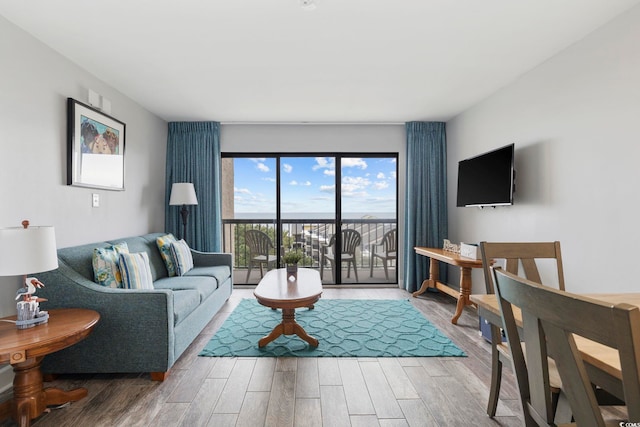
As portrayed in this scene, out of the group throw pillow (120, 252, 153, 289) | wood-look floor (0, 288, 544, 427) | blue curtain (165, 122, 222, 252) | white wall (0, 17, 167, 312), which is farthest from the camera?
blue curtain (165, 122, 222, 252)

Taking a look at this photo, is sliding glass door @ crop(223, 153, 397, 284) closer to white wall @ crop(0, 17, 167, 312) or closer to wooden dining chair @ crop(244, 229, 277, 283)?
wooden dining chair @ crop(244, 229, 277, 283)

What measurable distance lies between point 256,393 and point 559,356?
6.09ft

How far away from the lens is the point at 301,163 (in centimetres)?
481

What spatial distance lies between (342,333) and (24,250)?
2.45m

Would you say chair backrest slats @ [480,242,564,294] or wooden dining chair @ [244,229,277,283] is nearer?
chair backrest slats @ [480,242,564,294]

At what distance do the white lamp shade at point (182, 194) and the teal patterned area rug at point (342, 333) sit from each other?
1.53 m

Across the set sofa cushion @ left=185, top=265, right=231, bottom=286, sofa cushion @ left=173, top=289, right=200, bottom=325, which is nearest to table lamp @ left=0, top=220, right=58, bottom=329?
sofa cushion @ left=173, top=289, right=200, bottom=325

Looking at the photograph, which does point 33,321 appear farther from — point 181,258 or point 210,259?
point 210,259

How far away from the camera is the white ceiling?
78.8 inches

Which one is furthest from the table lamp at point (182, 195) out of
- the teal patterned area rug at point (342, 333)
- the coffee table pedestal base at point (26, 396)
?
the coffee table pedestal base at point (26, 396)

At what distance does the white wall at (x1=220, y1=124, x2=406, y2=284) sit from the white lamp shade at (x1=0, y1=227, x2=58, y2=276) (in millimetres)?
3076

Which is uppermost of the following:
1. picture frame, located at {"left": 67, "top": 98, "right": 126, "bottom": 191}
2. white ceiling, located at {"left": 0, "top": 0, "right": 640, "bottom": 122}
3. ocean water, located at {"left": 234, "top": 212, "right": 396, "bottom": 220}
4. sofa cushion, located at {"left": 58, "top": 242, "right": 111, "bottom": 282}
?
white ceiling, located at {"left": 0, "top": 0, "right": 640, "bottom": 122}

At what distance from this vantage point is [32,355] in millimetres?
1603

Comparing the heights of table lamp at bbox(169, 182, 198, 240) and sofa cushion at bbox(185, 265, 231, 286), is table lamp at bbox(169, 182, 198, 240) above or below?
above
